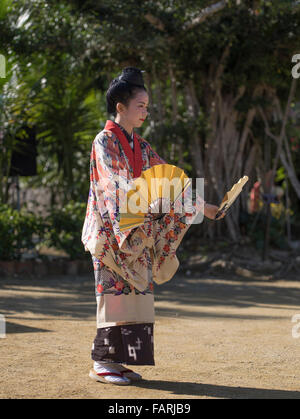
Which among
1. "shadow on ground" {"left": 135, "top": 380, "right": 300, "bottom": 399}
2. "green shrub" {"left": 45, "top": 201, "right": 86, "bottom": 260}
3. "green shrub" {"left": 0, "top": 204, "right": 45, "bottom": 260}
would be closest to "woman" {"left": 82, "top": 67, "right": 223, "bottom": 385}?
"shadow on ground" {"left": 135, "top": 380, "right": 300, "bottom": 399}

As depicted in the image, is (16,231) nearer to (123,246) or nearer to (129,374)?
(129,374)

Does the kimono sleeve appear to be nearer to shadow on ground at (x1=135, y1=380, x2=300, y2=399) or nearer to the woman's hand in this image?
the woman's hand

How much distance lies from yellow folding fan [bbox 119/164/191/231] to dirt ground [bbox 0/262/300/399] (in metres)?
0.83

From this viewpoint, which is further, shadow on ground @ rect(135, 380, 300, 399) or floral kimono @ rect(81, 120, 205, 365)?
floral kimono @ rect(81, 120, 205, 365)

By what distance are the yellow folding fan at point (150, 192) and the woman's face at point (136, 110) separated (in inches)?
17.4

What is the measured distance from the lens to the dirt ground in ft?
10.1

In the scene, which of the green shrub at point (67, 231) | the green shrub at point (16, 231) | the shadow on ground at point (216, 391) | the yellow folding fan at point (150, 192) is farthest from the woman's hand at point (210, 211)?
the green shrub at point (67, 231)

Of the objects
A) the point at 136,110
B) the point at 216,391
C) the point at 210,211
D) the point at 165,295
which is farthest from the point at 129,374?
the point at 165,295

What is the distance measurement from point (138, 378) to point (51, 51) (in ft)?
21.3

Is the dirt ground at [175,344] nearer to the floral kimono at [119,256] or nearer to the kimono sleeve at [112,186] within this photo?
the floral kimono at [119,256]

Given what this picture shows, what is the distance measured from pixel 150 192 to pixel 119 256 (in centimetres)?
40
